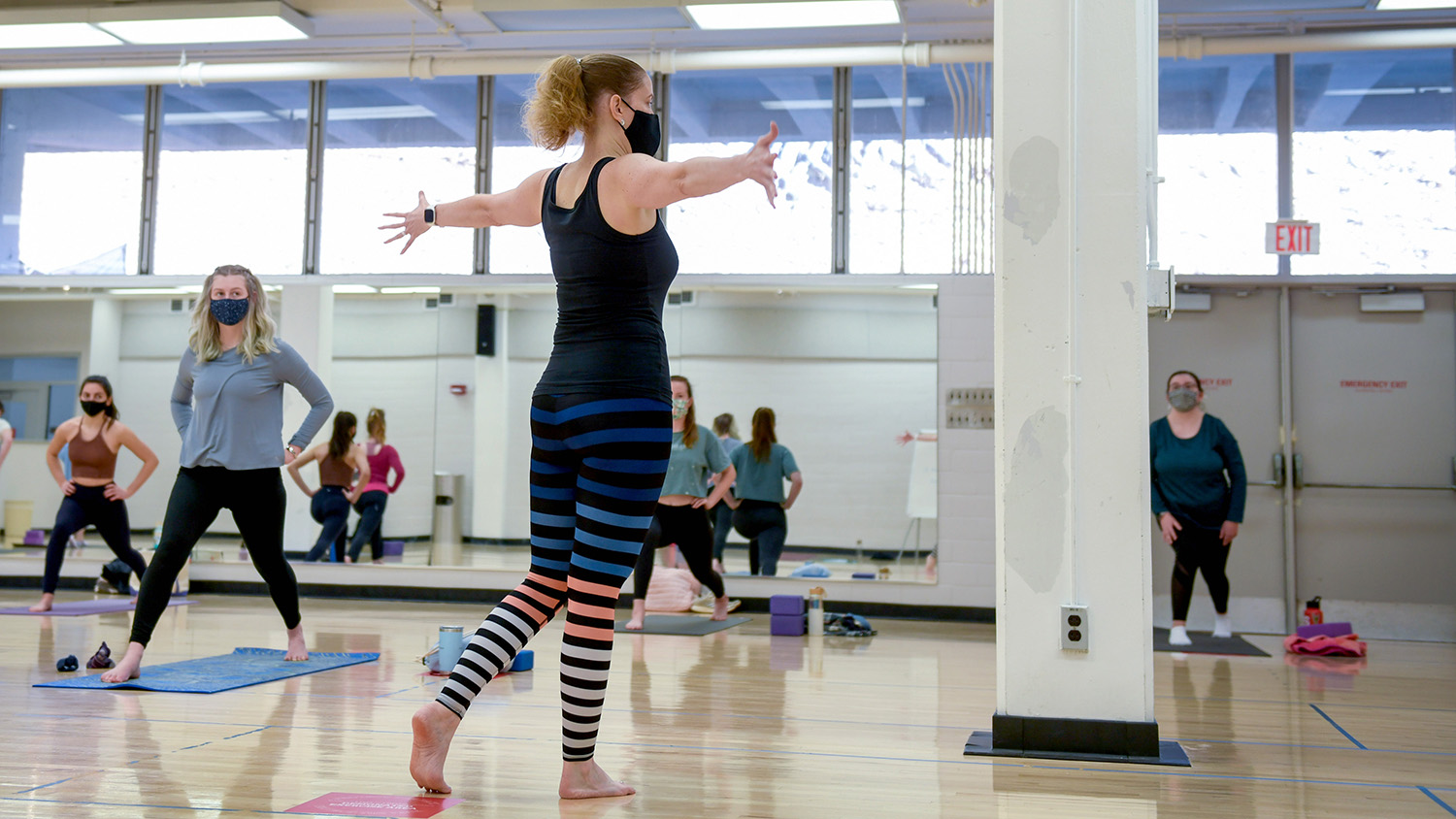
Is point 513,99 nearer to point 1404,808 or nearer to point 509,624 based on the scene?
point 509,624

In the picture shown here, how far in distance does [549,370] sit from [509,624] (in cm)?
54

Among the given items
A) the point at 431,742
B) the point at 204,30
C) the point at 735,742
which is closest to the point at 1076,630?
the point at 735,742

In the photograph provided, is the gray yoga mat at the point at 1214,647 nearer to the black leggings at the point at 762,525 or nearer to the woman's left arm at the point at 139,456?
the black leggings at the point at 762,525

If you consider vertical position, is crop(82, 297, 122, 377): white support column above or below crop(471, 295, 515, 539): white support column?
above

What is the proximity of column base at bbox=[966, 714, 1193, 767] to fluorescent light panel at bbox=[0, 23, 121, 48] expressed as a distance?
290 inches

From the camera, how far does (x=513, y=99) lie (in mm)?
8422

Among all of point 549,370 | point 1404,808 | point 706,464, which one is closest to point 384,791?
point 549,370

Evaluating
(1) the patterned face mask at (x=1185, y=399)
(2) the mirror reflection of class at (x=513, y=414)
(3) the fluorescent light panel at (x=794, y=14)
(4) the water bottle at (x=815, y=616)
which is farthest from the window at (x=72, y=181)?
(1) the patterned face mask at (x=1185, y=399)

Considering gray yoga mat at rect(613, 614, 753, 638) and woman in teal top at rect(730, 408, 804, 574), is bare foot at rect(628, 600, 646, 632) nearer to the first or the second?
gray yoga mat at rect(613, 614, 753, 638)

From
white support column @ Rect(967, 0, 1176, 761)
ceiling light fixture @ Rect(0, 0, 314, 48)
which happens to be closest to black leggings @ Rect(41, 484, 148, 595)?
ceiling light fixture @ Rect(0, 0, 314, 48)

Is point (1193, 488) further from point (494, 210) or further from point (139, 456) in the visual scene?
point (139, 456)

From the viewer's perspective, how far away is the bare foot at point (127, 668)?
4000 millimetres

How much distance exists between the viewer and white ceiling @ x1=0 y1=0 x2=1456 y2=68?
7.35 meters

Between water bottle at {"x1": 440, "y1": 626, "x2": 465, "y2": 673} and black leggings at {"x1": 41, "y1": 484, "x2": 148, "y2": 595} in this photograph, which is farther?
black leggings at {"x1": 41, "y1": 484, "x2": 148, "y2": 595}
